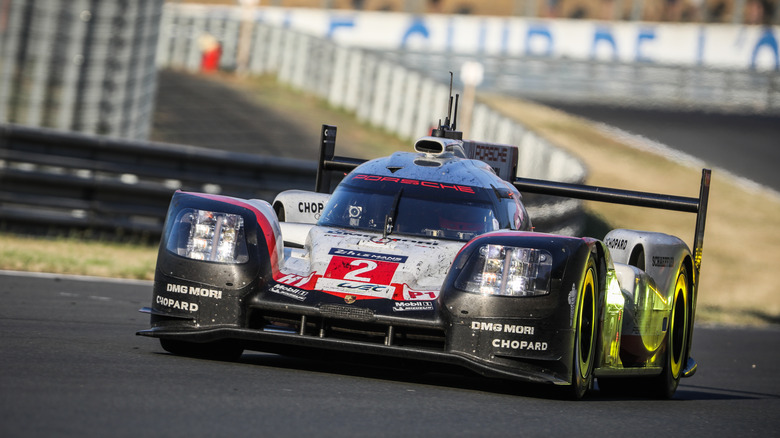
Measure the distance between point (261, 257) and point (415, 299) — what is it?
0.86m

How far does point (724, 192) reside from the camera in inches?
1336

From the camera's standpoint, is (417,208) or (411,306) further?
(417,208)

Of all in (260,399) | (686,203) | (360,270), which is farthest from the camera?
(686,203)

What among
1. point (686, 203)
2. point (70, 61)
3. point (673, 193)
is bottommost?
point (686, 203)

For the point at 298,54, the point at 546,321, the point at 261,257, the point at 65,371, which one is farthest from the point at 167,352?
the point at 298,54

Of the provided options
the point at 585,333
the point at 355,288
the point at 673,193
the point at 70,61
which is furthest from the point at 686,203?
the point at 673,193

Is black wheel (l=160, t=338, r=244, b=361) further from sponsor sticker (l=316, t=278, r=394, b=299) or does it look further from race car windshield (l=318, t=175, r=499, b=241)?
race car windshield (l=318, t=175, r=499, b=241)

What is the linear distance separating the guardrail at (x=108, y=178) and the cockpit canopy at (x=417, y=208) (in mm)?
6522

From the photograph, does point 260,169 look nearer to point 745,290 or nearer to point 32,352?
point 32,352

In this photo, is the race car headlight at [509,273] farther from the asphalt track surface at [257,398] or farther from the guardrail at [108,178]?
Answer: the guardrail at [108,178]

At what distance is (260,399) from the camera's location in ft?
18.2

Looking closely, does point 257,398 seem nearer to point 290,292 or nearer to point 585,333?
point 290,292

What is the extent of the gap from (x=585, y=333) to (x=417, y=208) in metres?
1.42

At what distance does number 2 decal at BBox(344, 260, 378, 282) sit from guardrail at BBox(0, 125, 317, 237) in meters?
7.66
